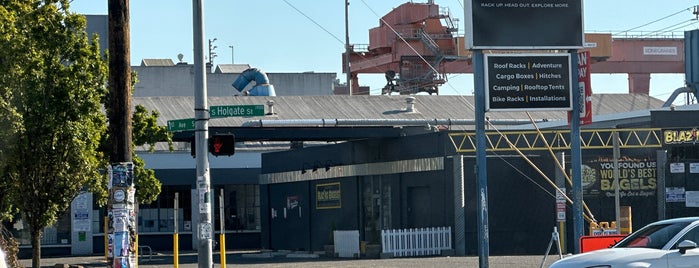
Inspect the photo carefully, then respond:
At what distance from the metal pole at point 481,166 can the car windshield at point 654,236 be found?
4200 millimetres

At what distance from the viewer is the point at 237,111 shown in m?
26.0

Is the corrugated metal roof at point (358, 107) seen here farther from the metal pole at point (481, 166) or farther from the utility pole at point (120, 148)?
the utility pole at point (120, 148)

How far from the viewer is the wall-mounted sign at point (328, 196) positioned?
42.8 meters

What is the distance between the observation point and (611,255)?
16.0 metres

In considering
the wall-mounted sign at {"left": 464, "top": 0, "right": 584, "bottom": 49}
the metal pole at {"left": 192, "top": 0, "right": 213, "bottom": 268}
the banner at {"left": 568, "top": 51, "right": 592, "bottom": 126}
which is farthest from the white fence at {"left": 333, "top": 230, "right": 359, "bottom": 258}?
the wall-mounted sign at {"left": 464, "top": 0, "right": 584, "bottom": 49}

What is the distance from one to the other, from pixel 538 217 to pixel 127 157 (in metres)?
20.2

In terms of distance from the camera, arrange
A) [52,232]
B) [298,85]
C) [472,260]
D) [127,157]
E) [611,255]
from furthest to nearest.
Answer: [298,85] < [52,232] < [472,260] < [127,157] < [611,255]

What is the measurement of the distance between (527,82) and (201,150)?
6.11 metres

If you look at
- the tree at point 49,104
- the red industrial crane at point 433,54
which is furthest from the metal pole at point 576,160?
the red industrial crane at point 433,54

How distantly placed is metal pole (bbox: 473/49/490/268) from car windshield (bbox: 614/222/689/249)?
13.8 feet

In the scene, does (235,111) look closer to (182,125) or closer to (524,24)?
(182,125)

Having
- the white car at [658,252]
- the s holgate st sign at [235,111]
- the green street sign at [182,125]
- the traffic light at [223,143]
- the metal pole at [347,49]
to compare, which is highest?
the metal pole at [347,49]

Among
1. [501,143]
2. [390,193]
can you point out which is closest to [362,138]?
[390,193]

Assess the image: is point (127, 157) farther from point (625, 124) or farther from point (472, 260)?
point (625, 124)
